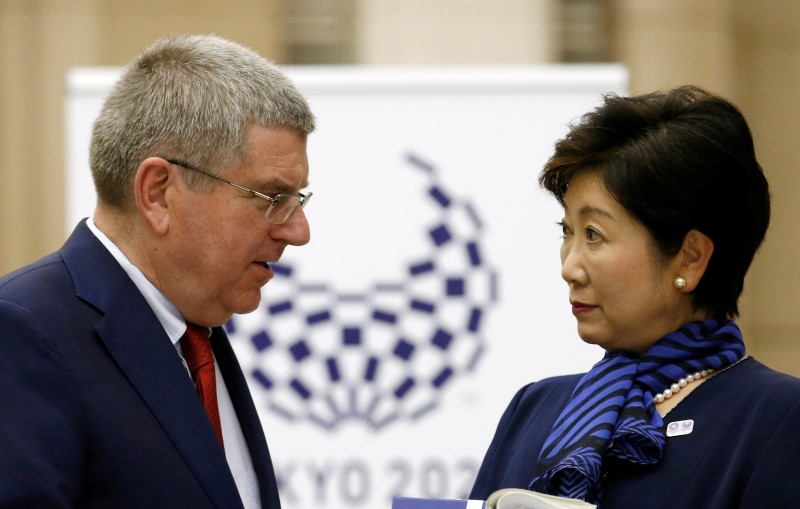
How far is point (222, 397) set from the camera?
2852 millimetres

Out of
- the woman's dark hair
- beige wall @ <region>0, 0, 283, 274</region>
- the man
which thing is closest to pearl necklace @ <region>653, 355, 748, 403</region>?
the woman's dark hair

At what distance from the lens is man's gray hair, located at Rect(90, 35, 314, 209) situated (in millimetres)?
2555

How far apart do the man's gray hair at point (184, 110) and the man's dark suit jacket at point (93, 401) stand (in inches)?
6.8

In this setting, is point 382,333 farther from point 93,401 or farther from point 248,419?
point 93,401

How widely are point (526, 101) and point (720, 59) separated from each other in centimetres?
202

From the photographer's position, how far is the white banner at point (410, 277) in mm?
4023

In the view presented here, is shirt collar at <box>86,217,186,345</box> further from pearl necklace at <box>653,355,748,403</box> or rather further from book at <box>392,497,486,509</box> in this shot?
pearl necklace at <box>653,355,748,403</box>

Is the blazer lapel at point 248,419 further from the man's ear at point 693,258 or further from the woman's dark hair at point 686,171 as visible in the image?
the man's ear at point 693,258

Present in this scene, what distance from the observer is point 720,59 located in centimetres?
570

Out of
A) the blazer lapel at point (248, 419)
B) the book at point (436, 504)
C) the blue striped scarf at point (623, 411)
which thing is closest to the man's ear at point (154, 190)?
the blazer lapel at point (248, 419)

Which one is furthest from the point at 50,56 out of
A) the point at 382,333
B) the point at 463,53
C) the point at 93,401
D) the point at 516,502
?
the point at 516,502

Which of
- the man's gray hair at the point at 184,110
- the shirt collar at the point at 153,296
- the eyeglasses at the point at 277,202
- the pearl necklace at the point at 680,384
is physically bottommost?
the pearl necklace at the point at 680,384

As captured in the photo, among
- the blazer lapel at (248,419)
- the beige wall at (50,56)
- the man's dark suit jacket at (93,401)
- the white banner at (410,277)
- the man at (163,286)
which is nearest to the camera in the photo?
the man's dark suit jacket at (93,401)

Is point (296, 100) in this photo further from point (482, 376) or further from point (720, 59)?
point (720, 59)
